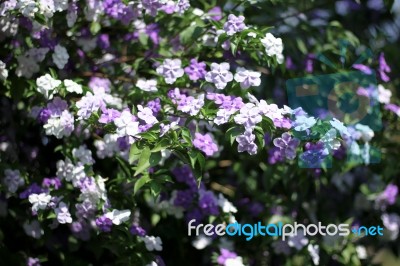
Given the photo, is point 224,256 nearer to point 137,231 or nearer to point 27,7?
point 137,231

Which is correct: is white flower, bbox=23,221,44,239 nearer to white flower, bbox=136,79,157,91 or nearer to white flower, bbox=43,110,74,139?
white flower, bbox=43,110,74,139

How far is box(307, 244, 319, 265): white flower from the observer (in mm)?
2604

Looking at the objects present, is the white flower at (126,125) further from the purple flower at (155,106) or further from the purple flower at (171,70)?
the purple flower at (171,70)

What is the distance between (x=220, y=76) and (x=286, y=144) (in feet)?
1.10

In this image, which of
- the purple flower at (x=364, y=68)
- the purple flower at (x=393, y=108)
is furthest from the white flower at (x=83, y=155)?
the purple flower at (x=393, y=108)

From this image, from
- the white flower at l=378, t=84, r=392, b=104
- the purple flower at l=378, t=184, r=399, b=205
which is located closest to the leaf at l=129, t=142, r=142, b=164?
the white flower at l=378, t=84, r=392, b=104

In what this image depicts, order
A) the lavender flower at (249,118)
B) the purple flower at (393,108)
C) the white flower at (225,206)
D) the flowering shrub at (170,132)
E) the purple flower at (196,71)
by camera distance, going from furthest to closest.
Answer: the purple flower at (393,108), the white flower at (225,206), the purple flower at (196,71), the flowering shrub at (170,132), the lavender flower at (249,118)

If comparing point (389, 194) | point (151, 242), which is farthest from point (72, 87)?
point (389, 194)

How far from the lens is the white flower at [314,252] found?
8.54 ft

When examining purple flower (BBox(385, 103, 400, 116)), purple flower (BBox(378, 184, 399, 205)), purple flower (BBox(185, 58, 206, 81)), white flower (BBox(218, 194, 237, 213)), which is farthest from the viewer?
purple flower (BBox(378, 184, 399, 205))

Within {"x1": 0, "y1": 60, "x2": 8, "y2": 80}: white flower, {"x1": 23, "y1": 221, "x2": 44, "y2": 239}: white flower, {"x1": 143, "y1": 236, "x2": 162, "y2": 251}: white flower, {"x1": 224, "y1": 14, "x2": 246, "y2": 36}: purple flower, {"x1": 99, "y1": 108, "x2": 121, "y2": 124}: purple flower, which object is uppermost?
{"x1": 224, "y1": 14, "x2": 246, "y2": 36}: purple flower

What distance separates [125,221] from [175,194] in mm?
321

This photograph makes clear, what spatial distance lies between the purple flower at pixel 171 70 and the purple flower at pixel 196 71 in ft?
0.08

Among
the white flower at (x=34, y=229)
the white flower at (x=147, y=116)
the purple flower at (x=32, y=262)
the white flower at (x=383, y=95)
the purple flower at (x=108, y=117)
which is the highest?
the white flower at (x=147, y=116)
